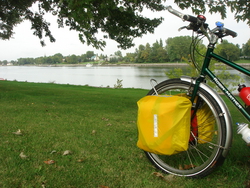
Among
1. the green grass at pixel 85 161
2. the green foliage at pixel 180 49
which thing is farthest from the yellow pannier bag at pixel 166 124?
the green foliage at pixel 180 49

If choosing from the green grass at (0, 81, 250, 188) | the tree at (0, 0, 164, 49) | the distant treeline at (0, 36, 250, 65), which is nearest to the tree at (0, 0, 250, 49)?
the tree at (0, 0, 164, 49)

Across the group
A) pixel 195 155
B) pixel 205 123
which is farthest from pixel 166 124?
pixel 195 155

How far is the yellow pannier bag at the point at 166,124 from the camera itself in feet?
8.30

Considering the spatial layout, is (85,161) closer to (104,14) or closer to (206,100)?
(206,100)

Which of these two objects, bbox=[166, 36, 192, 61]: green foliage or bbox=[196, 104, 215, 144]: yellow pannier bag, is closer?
bbox=[196, 104, 215, 144]: yellow pannier bag

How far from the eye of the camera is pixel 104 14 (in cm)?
612

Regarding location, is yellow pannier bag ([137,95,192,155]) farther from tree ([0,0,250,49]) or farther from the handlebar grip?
tree ([0,0,250,49])

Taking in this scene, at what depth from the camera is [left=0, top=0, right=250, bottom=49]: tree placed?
552 centimetres

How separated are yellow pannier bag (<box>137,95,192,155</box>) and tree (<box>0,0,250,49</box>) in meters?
3.15

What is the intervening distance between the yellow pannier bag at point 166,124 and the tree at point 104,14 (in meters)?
3.15

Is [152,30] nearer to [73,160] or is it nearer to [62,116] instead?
[62,116]

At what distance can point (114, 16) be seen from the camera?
7855 millimetres

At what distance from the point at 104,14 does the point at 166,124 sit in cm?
440

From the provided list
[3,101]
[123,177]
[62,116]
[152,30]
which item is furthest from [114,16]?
[123,177]
